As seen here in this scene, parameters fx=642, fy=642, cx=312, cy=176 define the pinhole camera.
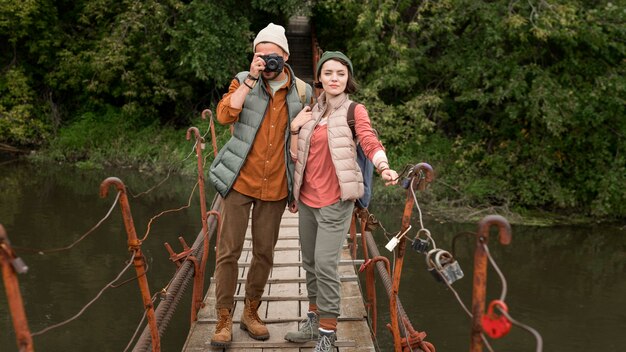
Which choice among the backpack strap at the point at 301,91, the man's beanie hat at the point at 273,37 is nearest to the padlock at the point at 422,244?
the backpack strap at the point at 301,91

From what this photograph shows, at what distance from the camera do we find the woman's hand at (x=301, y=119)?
9.35 ft

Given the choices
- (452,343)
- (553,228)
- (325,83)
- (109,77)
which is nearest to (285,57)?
(325,83)

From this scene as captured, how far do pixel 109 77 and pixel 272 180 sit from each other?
1138cm

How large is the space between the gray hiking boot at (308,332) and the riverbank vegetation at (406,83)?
793 centimetres

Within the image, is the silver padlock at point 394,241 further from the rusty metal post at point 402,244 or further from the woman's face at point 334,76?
the woman's face at point 334,76

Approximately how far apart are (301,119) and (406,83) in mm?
9074

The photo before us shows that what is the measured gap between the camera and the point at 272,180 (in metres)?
2.95

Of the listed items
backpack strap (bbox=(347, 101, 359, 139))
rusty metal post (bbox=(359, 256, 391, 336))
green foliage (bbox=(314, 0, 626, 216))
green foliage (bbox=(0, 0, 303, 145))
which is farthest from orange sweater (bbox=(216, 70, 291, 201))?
green foliage (bbox=(0, 0, 303, 145))

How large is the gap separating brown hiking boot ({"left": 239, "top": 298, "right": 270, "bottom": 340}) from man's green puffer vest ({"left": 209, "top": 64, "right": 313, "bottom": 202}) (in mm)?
607

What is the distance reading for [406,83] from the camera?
38.2 ft

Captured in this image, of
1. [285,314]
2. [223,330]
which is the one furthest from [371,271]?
[223,330]

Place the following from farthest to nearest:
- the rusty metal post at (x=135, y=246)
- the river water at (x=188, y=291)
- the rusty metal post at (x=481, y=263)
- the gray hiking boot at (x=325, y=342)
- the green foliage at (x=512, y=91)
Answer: the green foliage at (x=512, y=91) < the river water at (x=188, y=291) < the gray hiking boot at (x=325, y=342) < the rusty metal post at (x=135, y=246) < the rusty metal post at (x=481, y=263)

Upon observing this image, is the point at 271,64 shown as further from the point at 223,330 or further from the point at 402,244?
the point at 223,330

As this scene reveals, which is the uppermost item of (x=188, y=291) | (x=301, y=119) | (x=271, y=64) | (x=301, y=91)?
(x=271, y=64)
